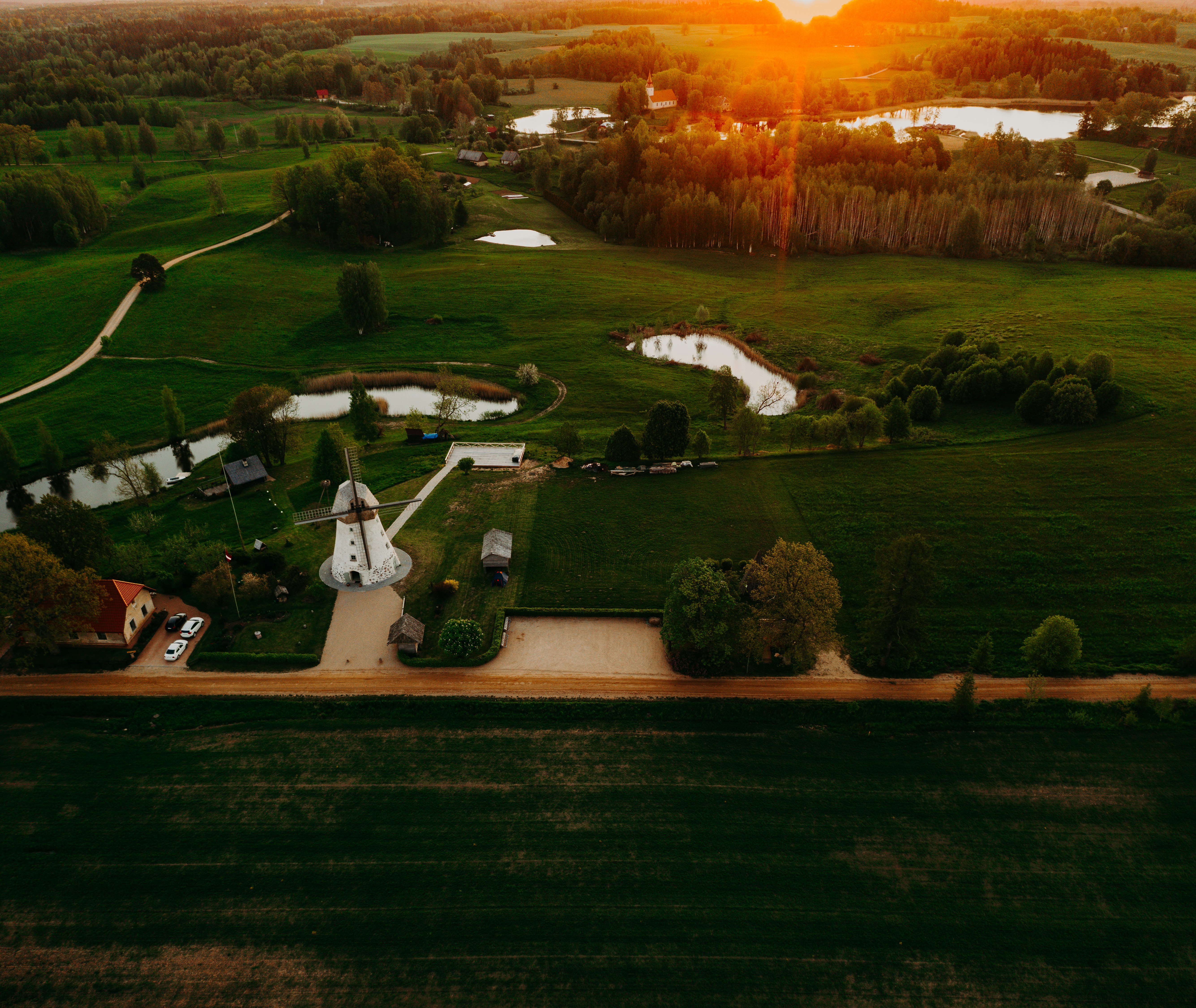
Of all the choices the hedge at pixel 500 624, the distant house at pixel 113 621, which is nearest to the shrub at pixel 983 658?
the hedge at pixel 500 624

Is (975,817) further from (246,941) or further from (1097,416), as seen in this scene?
(1097,416)

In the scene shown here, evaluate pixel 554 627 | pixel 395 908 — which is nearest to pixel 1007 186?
pixel 554 627

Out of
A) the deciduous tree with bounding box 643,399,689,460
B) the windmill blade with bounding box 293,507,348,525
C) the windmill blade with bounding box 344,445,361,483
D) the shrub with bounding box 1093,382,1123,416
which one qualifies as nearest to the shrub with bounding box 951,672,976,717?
the deciduous tree with bounding box 643,399,689,460

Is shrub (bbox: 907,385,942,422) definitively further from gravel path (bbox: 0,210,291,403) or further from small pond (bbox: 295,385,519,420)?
gravel path (bbox: 0,210,291,403)

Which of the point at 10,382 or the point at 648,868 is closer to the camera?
the point at 648,868

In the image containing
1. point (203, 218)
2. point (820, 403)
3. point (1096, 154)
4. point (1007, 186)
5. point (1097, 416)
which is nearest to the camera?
point (1097, 416)

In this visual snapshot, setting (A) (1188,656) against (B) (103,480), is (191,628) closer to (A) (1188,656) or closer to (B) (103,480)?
(B) (103,480)
